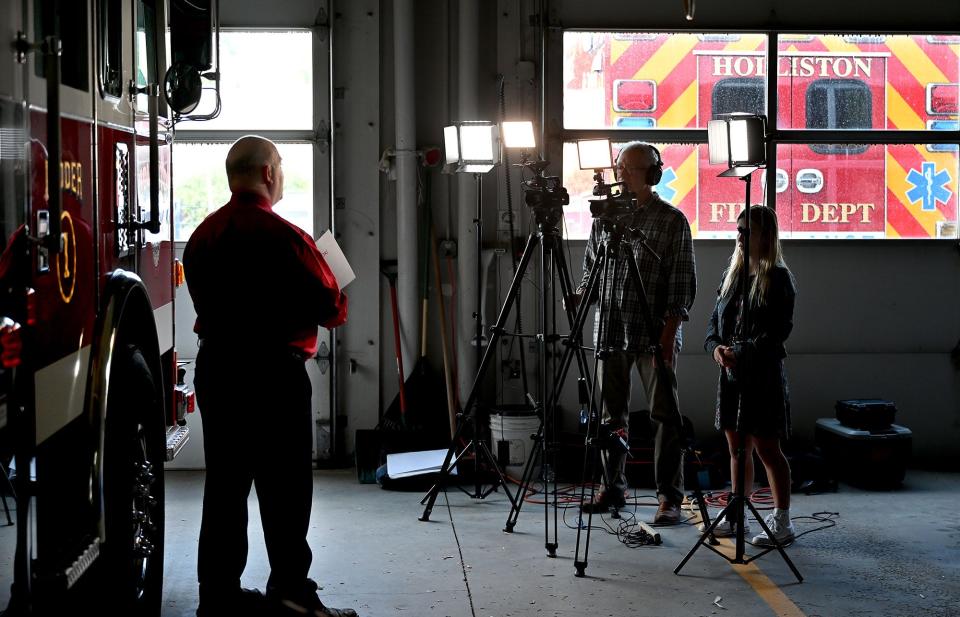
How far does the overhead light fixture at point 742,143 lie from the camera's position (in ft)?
15.6

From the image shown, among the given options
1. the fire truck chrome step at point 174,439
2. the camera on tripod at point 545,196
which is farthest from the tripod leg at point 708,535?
the fire truck chrome step at point 174,439

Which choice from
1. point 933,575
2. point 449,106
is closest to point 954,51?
point 449,106

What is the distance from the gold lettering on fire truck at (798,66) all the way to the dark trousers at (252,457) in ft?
13.8

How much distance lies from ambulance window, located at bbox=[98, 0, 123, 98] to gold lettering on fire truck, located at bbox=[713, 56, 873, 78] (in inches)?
171

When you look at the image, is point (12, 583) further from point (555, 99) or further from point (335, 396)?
point (555, 99)

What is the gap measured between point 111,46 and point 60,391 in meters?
1.29

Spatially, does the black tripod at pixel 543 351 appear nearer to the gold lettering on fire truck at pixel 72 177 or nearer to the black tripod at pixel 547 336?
the black tripod at pixel 547 336

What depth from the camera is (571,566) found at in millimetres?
4863

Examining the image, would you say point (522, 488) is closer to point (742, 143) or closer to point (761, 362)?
point (761, 362)

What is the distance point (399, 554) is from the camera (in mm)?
5078

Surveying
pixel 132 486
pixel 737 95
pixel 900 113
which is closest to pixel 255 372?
pixel 132 486

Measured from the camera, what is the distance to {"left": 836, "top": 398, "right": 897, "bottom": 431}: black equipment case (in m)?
6.58

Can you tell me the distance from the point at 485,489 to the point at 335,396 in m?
1.25

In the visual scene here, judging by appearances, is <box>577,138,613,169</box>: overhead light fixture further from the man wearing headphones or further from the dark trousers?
the dark trousers
